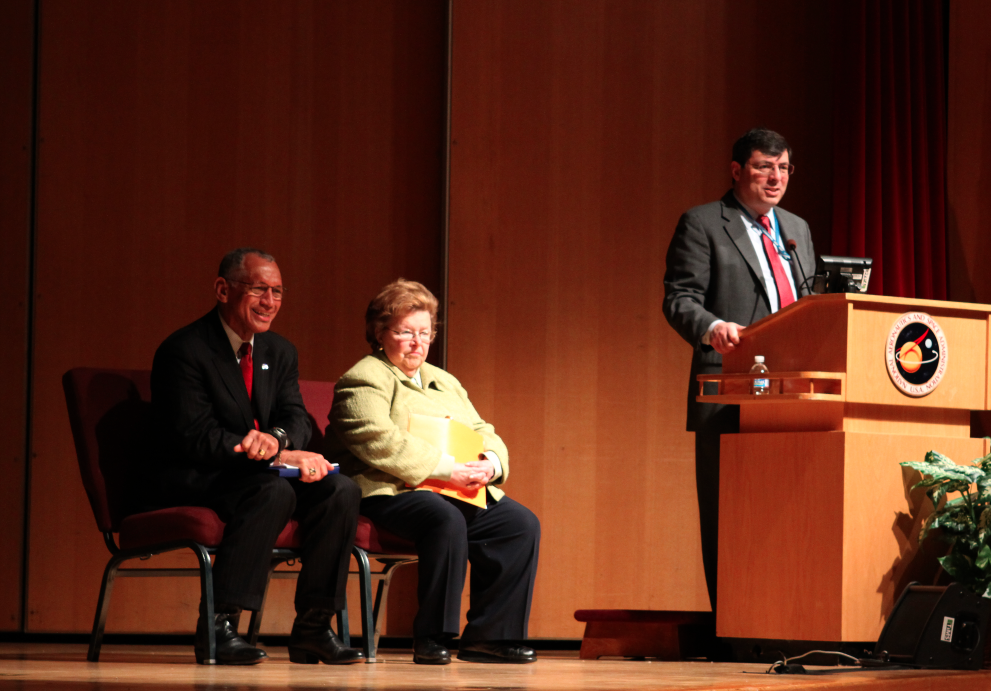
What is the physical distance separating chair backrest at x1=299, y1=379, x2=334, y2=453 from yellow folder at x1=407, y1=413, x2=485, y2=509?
15.0 inches

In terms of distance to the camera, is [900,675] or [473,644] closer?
[900,675]

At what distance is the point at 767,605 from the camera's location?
3094mm

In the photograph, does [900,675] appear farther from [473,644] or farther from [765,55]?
[765,55]

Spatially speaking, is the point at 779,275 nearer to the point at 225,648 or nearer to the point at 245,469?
the point at 245,469

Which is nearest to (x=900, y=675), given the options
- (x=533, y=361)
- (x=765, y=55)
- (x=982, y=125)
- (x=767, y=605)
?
(x=767, y=605)

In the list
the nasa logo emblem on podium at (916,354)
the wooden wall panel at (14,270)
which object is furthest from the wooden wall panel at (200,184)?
the nasa logo emblem on podium at (916,354)

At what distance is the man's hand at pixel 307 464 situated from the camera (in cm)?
322

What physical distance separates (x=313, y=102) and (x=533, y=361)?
1355mm

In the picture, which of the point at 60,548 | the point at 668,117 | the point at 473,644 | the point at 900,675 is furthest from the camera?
the point at 668,117

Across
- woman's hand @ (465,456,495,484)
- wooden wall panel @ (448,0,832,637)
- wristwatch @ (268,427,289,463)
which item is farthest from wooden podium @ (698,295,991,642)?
wooden wall panel @ (448,0,832,637)

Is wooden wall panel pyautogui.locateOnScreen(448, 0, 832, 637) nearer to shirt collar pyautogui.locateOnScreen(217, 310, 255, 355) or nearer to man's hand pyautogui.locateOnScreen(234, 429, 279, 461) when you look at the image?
shirt collar pyautogui.locateOnScreen(217, 310, 255, 355)

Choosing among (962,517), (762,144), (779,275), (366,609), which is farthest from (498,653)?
(762,144)

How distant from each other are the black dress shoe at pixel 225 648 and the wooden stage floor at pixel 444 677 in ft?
0.13

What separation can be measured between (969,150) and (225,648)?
3.50m
